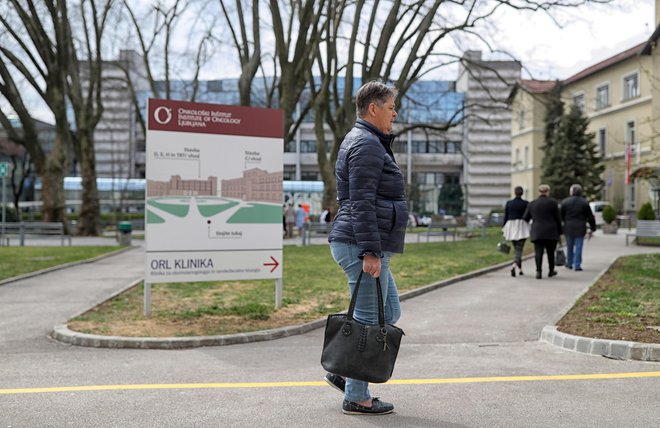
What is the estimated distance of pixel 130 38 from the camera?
105ft

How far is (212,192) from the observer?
388 inches

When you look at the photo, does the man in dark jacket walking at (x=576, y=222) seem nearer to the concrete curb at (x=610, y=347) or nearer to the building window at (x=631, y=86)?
the concrete curb at (x=610, y=347)

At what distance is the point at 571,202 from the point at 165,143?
1070 cm

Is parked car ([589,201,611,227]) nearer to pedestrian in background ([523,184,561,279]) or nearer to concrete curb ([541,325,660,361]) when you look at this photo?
pedestrian in background ([523,184,561,279])

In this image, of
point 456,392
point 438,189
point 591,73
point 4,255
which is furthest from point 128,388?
point 438,189

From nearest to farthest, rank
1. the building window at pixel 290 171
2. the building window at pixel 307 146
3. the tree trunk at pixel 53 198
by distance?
the tree trunk at pixel 53 198 → the building window at pixel 290 171 → the building window at pixel 307 146

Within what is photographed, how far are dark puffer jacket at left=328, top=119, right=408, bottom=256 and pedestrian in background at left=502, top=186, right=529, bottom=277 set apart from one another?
435 inches

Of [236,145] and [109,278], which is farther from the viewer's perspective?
[109,278]

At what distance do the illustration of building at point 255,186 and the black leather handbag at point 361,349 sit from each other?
212 inches

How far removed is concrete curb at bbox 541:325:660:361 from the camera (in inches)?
278

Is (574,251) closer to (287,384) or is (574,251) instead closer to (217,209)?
(217,209)

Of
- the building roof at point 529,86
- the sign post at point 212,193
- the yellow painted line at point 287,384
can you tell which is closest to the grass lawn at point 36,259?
the sign post at point 212,193

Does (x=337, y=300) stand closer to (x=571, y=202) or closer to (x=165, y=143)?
(x=165, y=143)

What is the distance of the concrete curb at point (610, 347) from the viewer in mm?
7051
